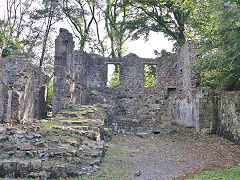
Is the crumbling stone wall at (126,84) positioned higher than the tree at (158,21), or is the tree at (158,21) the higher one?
the tree at (158,21)

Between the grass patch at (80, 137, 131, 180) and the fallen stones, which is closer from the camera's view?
the fallen stones

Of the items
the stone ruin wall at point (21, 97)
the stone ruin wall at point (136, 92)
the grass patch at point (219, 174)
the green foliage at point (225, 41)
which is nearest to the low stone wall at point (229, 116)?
the stone ruin wall at point (136, 92)

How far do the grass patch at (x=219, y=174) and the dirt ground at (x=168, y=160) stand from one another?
273 mm

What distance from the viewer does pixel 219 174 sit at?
521 cm

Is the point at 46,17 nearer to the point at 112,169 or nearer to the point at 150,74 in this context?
the point at 150,74

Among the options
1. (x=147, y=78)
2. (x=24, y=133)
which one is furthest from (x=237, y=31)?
(x=147, y=78)

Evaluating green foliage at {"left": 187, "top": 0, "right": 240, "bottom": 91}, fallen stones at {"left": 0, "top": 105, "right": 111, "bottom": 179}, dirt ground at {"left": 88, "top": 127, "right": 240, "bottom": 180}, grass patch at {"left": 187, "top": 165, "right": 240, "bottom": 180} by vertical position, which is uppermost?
green foliage at {"left": 187, "top": 0, "right": 240, "bottom": 91}

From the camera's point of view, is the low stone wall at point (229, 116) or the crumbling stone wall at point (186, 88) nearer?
the low stone wall at point (229, 116)

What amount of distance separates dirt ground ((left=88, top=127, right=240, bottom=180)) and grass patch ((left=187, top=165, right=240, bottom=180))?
0.90 feet

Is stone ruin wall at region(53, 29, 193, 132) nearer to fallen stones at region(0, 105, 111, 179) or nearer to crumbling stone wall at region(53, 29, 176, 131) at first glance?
crumbling stone wall at region(53, 29, 176, 131)

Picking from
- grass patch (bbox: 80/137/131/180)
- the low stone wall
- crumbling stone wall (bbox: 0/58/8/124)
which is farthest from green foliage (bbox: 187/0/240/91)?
crumbling stone wall (bbox: 0/58/8/124)

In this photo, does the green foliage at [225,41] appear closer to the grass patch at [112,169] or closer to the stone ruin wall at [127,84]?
the grass patch at [112,169]

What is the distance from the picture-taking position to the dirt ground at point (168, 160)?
5.21 meters

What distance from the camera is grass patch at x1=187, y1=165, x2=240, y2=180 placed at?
4.95 m
